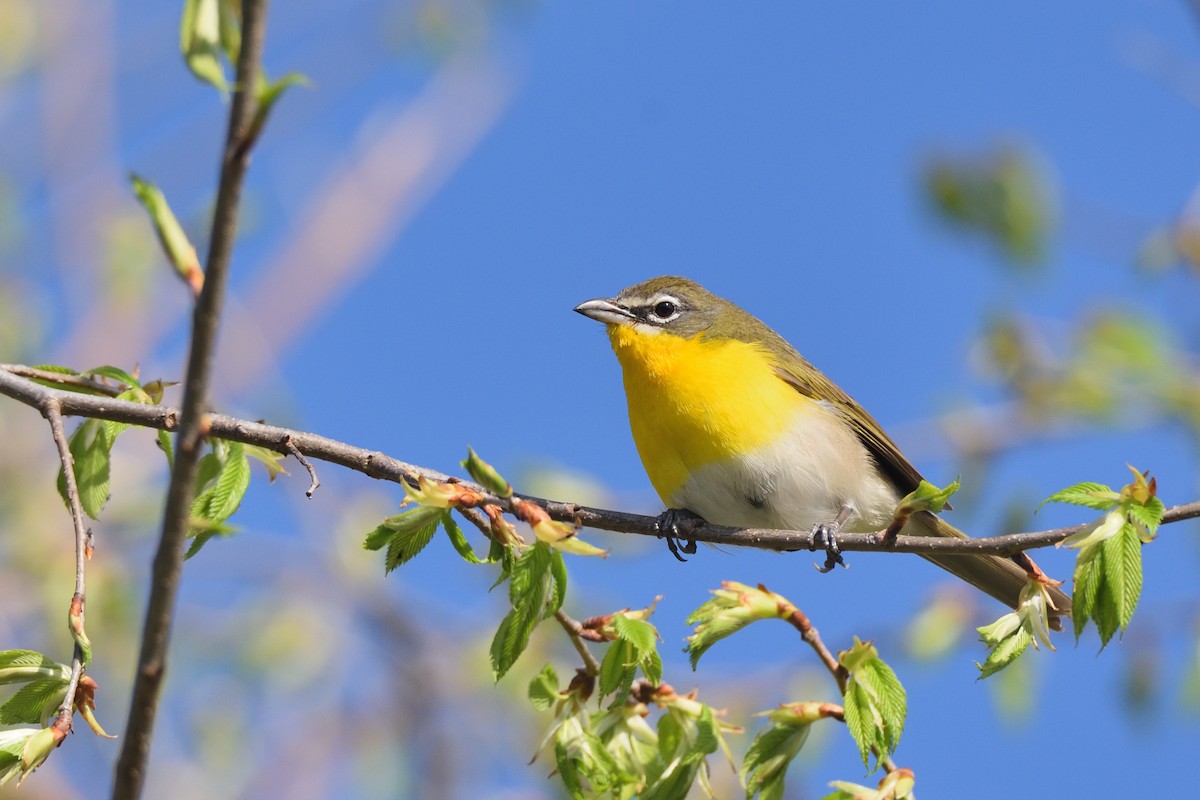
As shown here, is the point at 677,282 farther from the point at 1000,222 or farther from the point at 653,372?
the point at 1000,222

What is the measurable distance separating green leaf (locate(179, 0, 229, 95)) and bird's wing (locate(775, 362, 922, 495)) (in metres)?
4.73

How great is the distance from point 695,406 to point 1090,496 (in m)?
3.01

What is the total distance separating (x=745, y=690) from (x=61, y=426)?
5942mm

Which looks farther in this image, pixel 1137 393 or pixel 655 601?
pixel 1137 393

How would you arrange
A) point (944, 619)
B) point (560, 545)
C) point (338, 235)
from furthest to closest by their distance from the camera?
point (338, 235) < point (944, 619) < point (560, 545)

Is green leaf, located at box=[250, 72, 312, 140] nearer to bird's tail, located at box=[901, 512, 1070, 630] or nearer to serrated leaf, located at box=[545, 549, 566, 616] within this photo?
serrated leaf, located at box=[545, 549, 566, 616]

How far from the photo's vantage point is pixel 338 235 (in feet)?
48.2

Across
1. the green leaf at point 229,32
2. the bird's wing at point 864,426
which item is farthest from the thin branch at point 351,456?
the bird's wing at point 864,426

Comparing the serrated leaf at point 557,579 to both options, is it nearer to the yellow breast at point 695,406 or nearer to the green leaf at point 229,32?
the green leaf at point 229,32

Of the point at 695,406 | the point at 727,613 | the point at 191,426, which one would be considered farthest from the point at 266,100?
the point at 695,406

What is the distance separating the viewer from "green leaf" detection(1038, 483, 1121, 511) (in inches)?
121

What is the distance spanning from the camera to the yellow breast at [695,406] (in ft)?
19.5

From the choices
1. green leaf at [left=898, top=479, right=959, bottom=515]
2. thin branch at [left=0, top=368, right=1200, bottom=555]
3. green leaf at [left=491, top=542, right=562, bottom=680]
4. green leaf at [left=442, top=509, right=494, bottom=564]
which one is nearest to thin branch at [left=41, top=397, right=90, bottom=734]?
thin branch at [left=0, top=368, right=1200, bottom=555]

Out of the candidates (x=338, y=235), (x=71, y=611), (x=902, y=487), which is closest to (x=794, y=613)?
(x=71, y=611)
